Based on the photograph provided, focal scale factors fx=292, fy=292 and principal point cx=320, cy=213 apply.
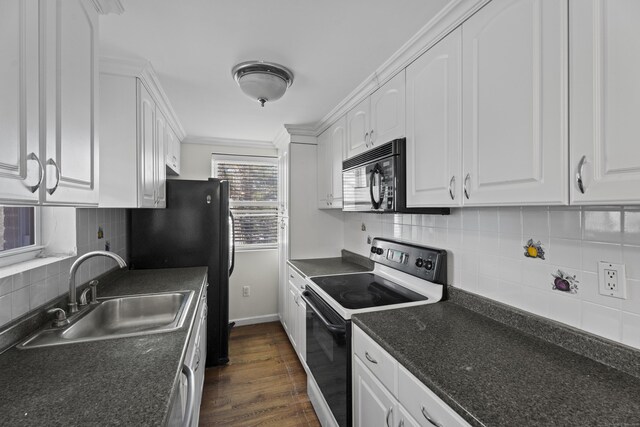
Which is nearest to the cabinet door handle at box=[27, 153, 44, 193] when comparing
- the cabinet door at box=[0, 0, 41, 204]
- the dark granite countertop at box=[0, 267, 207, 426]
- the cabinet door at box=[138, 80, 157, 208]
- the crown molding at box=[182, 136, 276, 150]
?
the cabinet door at box=[0, 0, 41, 204]

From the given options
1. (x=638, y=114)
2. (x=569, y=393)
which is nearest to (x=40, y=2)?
(x=638, y=114)

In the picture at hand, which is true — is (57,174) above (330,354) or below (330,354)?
above

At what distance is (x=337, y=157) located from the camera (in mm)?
2510

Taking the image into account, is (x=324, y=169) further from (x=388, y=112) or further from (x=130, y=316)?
(x=130, y=316)

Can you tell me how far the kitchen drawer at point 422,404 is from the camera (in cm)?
83

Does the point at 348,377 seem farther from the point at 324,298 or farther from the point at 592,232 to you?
the point at 592,232

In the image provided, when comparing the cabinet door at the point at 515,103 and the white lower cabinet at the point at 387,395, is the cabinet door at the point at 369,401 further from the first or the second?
the cabinet door at the point at 515,103

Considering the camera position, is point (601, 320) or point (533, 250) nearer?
point (601, 320)

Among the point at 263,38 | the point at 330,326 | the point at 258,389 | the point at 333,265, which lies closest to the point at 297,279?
the point at 333,265

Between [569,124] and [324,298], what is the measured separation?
4.63ft

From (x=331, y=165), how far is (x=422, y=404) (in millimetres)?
2019

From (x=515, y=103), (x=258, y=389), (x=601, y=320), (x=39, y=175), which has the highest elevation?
(x=515, y=103)

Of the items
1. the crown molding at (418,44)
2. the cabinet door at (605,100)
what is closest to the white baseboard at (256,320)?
the crown molding at (418,44)

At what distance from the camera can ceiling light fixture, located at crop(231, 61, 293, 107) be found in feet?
5.54
